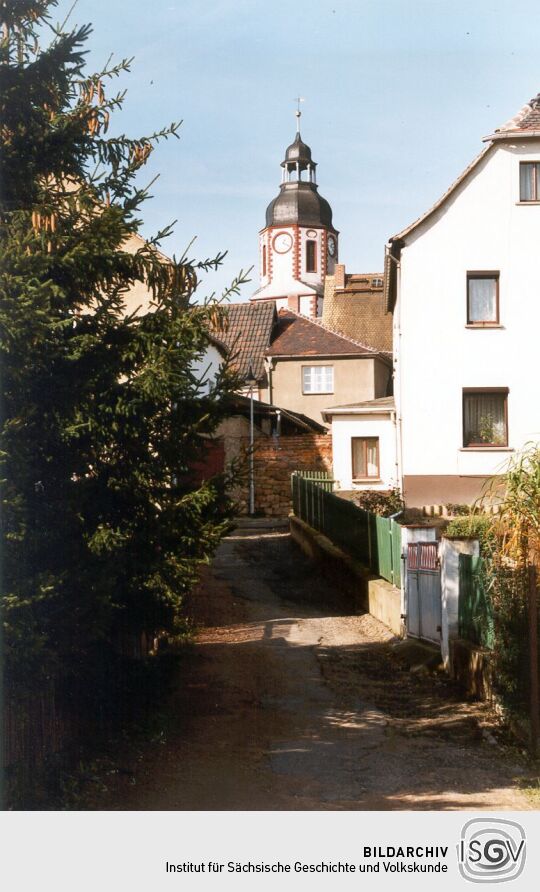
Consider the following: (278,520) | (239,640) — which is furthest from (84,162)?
(278,520)

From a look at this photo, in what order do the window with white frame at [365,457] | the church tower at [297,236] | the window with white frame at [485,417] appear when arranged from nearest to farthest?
the window with white frame at [485,417]
the window with white frame at [365,457]
the church tower at [297,236]

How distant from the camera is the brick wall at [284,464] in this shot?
115ft

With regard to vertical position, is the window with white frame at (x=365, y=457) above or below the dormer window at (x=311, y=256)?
below

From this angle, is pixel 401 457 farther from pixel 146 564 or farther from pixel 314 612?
pixel 146 564

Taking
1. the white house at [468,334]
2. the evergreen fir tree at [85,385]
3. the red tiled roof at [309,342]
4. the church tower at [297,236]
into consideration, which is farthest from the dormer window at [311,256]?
the evergreen fir tree at [85,385]

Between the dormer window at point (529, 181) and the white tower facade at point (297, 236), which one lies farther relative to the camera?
the white tower facade at point (297, 236)

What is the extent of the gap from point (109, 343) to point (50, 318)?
1.13 meters

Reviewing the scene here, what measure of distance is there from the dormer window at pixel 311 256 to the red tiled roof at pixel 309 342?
157 feet

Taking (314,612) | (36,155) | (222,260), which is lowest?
(314,612)

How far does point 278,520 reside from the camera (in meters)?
33.1

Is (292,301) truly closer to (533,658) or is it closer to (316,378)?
(316,378)

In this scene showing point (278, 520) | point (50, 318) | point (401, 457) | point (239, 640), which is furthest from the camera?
point (278, 520)

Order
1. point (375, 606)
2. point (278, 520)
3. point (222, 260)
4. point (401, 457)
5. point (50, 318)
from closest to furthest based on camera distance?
point (50, 318)
point (222, 260)
point (375, 606)
point (401, 457)
point (278, 520)
